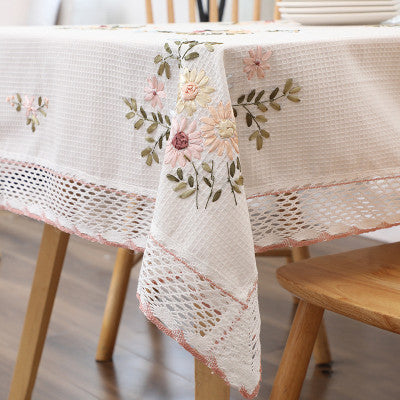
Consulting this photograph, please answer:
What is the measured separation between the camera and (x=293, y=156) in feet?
2.42

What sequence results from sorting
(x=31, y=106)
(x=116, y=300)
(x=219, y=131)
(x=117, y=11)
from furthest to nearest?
1. (x=117, y=11)
2. (x=116, y=300)
3. (x=31, y=106)
4. (x=219, y=131)

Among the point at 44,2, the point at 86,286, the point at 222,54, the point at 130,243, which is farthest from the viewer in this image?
the point at 44,2

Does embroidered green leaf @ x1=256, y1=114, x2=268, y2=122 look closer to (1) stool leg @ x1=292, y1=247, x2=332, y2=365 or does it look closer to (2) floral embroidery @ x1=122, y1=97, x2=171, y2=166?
(2) floral embroidery @ x1=122, y1=97, x2=171, y2=166

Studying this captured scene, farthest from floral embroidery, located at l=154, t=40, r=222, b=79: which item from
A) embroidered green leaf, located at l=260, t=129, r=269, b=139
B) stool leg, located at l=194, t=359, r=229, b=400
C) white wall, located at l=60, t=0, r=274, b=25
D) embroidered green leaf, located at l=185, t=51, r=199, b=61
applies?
white wall, located at l=60, t=0, r=274, b=25

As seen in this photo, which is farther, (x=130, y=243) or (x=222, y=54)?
(x=130, y=243)

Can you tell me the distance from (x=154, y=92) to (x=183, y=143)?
97 mm

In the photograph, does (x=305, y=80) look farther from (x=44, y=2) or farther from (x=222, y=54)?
(x=44, y=2)

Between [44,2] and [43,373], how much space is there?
1.68m

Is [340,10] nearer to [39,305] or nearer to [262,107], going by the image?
[262,107]

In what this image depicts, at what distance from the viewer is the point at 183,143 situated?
68 cm

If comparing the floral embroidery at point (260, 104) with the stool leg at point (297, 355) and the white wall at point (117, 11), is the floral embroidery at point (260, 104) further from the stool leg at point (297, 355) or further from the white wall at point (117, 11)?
the white wall at point (117, 11)

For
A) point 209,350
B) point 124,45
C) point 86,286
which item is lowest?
point 86,286

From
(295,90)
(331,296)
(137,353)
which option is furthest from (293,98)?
(137,353)

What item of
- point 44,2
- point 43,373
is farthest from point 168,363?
point 44,2
